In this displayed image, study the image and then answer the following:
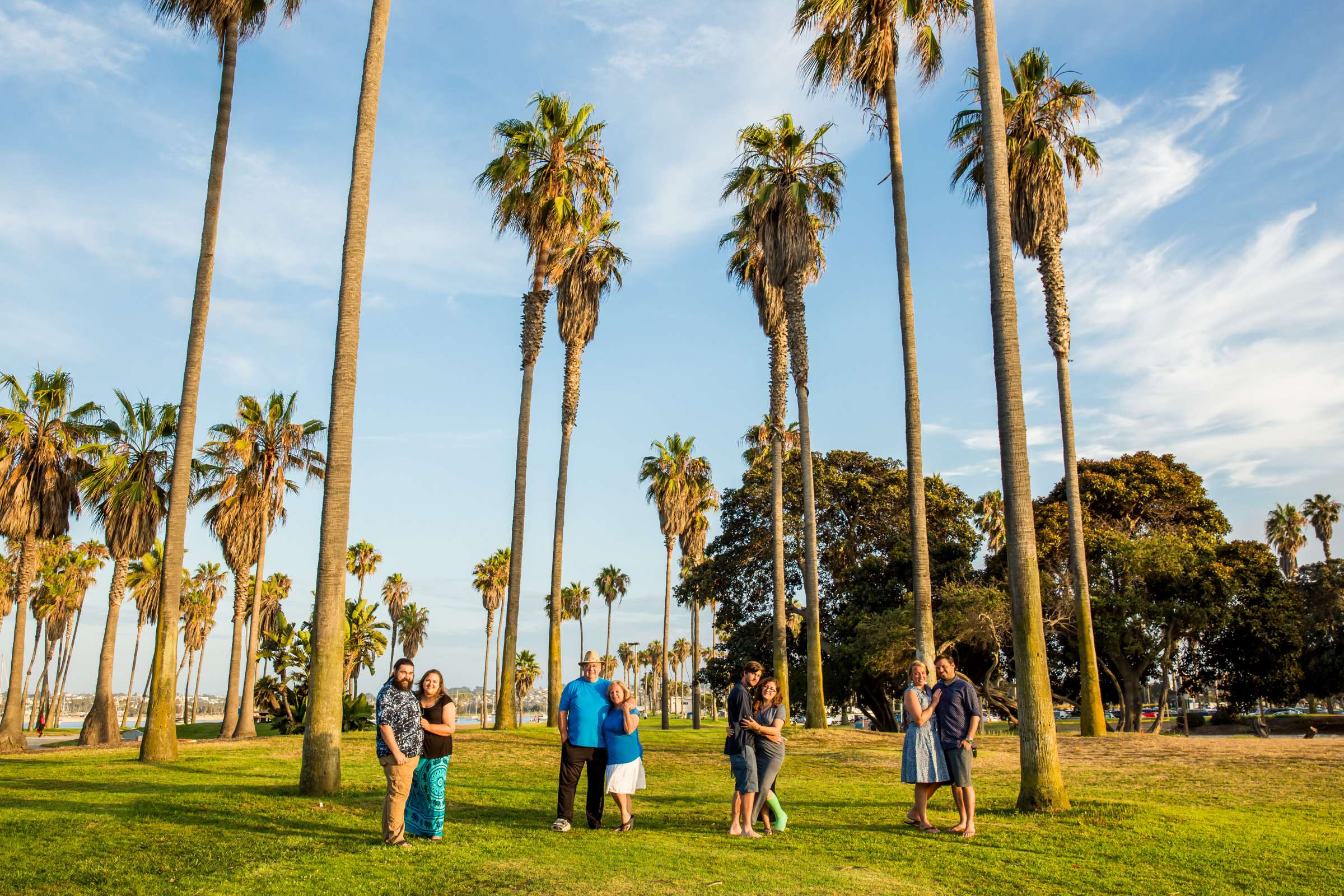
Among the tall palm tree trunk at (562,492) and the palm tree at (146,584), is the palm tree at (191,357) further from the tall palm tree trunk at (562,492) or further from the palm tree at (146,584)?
the palm tree at (146,584)

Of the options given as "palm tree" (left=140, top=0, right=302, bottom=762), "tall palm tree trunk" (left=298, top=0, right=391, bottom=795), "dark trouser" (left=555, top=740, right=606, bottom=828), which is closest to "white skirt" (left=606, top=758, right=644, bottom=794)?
"dark trouser" (left=555, top=740, right=606, bottom=828)

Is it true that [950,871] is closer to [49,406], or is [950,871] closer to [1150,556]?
[1150,556]

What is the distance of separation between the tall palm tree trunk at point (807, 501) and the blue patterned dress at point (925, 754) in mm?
16664

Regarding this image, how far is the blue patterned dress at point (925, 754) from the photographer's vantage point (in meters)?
9.23

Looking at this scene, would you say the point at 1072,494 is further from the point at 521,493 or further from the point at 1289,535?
the point at 1289,535

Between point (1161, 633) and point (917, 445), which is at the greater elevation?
point (917, 445)

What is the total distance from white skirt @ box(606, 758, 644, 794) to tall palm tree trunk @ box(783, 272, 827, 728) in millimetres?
17437

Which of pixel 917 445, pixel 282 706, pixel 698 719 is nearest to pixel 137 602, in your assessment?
pixel 282 706

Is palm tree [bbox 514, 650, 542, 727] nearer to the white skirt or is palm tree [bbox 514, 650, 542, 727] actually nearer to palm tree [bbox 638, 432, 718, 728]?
palm tree [bbox 638, 432, 718, 728]

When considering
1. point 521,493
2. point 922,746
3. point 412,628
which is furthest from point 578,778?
point 412,628

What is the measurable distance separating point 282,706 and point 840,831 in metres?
28.4

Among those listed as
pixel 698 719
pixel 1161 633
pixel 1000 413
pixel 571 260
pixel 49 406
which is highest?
pixel 571 260

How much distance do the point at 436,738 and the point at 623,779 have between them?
2.02m

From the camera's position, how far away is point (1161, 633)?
31.0 m
